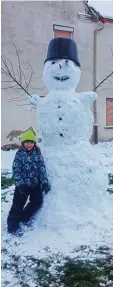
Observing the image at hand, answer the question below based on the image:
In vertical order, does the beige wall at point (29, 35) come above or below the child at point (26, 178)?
above

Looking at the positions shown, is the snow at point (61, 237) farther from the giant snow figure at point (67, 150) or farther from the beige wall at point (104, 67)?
the beige wall at point (104, 67)

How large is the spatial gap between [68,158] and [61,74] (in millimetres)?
1028

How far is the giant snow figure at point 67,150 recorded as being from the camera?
3.92 m

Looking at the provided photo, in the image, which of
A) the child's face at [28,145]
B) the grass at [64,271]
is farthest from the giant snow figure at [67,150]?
the grass at [64,271]

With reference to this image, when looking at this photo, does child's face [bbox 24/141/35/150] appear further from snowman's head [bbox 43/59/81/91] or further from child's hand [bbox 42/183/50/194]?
snowman's head [bbox 43/59/81/91]

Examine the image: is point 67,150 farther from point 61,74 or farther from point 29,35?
point 29,35

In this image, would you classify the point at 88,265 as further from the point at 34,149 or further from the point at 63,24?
the point at 63,24

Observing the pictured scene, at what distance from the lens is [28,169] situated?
3.81 m

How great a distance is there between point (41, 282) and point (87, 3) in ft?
36.4

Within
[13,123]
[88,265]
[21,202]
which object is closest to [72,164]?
[21,202]

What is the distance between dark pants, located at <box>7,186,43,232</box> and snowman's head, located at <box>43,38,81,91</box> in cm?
130

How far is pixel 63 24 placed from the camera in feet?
37.2

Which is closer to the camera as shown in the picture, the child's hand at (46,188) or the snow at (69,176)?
the snow at (69,176)

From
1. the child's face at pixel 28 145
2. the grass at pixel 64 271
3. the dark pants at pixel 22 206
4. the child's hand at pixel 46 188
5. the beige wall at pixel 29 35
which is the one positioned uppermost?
the beige wall at pixel 29 35
